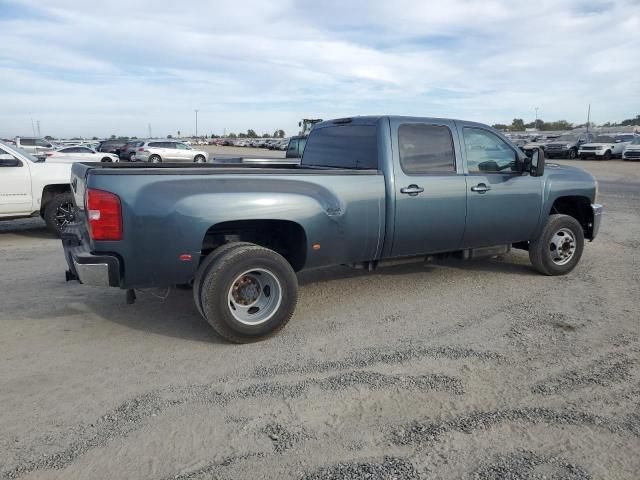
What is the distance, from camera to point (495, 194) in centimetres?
576

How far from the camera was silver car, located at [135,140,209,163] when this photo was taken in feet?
106

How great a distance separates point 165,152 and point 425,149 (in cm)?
2979

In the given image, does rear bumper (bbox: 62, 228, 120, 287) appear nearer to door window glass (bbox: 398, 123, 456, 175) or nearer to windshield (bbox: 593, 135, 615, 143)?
door window glass (bbox: 398, 123, 456, 175)

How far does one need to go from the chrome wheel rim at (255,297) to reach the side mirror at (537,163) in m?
3.26

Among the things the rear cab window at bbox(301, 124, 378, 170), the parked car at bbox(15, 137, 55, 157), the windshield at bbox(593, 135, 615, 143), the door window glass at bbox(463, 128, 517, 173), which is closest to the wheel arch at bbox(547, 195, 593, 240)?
the door window glass at bbox(463, 128, 517, 173)

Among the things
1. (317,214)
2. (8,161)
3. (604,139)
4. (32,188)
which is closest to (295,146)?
(32,188)

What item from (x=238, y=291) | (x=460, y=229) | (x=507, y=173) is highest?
(x=507, y=173)

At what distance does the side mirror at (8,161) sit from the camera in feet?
28.7

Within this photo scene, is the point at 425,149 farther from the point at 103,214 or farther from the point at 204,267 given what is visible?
the point at 103,214

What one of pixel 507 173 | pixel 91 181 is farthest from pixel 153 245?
pixel 507 173

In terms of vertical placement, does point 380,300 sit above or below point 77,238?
below

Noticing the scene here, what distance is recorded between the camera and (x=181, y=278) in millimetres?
4242

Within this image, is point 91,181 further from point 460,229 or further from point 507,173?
point 507,173

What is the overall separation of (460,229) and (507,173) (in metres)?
0.96
